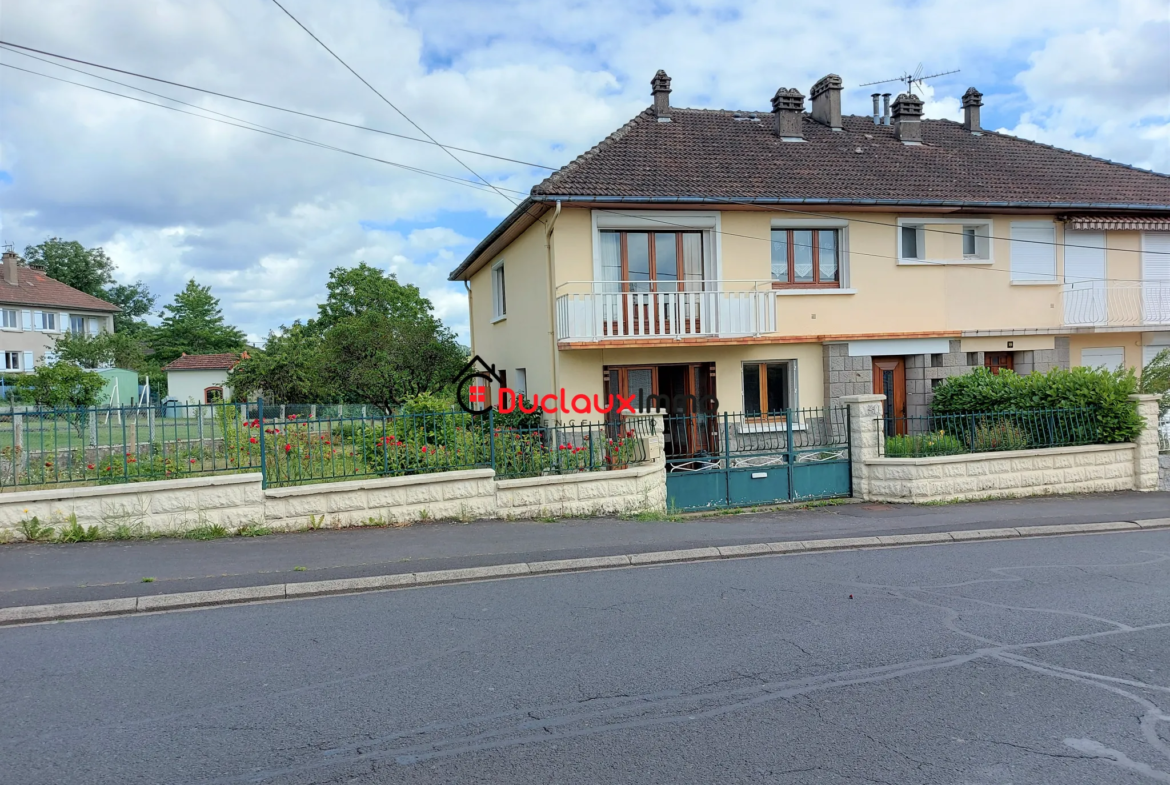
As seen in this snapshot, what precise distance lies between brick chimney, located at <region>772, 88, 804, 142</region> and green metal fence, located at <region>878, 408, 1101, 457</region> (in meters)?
8.23

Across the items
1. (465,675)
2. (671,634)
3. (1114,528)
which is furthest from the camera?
(1114,528)

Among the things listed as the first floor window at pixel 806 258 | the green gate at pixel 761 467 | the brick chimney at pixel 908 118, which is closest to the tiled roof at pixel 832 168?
the brick chimney at pixel 908 118

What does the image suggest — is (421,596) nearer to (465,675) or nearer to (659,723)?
(465,675)

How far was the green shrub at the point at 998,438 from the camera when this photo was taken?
13.2 m

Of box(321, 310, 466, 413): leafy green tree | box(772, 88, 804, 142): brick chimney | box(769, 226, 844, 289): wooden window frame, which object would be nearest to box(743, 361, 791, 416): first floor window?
box(769, 226, 844, 289): wooden window frame

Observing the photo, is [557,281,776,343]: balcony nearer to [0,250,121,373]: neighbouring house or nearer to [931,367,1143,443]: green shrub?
[931,367,1143,443]: green shrub

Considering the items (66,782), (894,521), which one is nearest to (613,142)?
(894,521)

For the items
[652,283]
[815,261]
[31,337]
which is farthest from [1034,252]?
[31,337]

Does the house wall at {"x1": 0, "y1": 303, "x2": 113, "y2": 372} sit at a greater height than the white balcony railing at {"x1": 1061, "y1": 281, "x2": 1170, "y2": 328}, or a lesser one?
greater

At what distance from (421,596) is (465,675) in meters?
2.22

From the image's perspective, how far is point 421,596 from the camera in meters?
7.14

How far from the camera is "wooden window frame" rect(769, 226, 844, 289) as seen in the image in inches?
665

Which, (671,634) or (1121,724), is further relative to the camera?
(671,634)

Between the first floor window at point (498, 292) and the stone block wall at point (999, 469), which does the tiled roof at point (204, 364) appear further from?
the stone block wall at point (999, 469)
